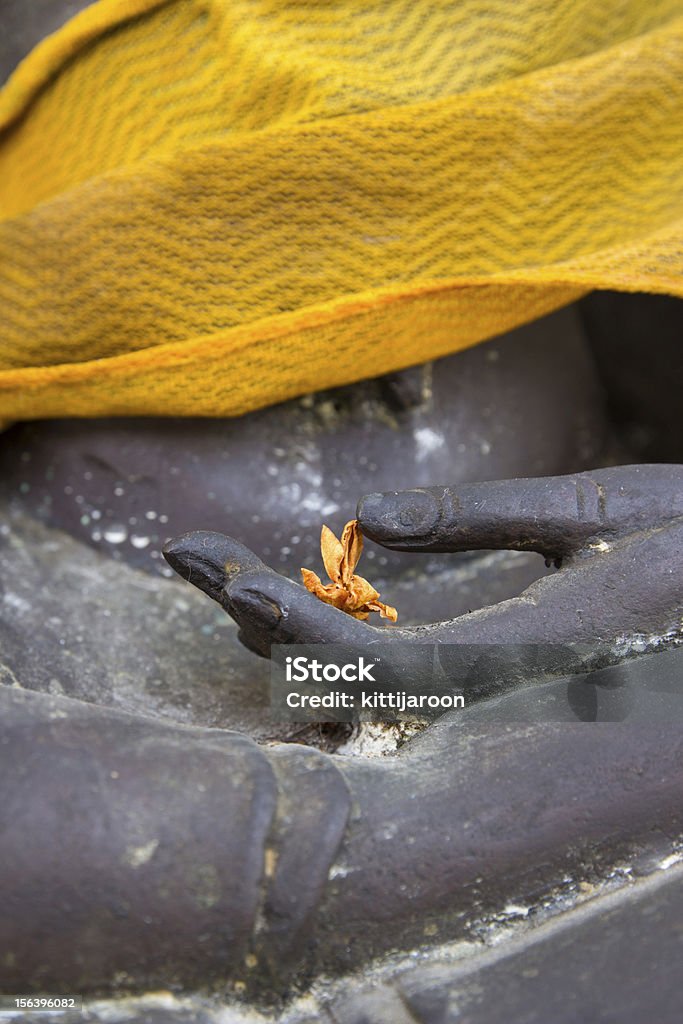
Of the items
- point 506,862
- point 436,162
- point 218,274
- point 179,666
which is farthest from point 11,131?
point 506,862

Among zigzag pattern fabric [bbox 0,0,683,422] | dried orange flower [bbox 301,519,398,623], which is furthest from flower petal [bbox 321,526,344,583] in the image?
zigzag pattern fabric [bbox 0,0,683,422]

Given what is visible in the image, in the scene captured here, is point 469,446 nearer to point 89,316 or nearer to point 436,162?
point 436,162

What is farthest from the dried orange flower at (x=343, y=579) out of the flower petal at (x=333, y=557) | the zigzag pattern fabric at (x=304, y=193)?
the zigzag pattern fabric at (x=304, y=193)

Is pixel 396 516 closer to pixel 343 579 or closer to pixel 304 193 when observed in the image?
pixel 343 579

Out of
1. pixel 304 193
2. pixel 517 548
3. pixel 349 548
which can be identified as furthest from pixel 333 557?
pixel 304 193

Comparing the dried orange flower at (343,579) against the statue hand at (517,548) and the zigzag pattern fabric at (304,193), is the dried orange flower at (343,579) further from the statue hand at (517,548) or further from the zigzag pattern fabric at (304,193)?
the zigzag pattern fabric at (304,193)
